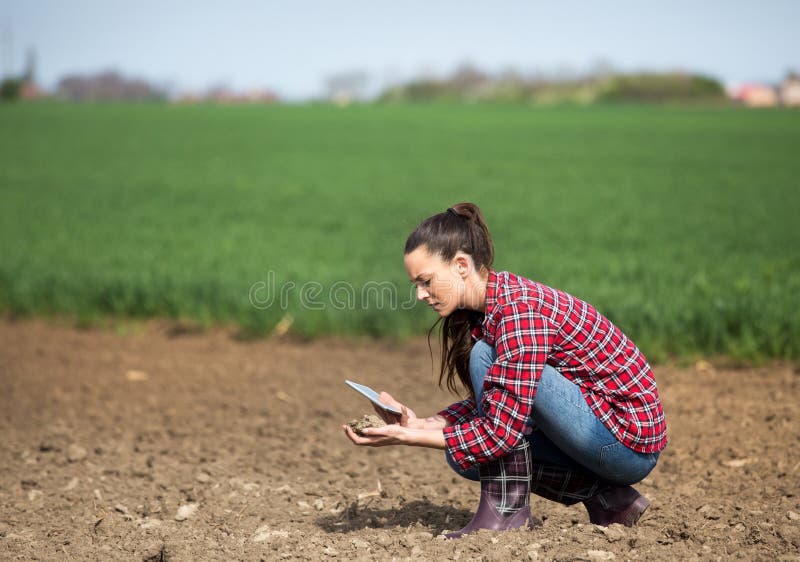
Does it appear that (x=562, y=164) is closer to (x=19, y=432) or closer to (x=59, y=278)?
(x=59, y=278)

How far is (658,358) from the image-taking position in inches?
241

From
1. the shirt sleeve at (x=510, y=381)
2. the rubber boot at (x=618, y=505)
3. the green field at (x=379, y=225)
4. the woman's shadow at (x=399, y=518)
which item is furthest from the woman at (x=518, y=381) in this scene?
the woman's shadow at (x=399, y=518)

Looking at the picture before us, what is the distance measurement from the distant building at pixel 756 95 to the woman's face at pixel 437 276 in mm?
73653

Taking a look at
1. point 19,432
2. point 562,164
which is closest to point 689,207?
point 562,164

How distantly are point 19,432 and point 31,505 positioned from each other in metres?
1.44

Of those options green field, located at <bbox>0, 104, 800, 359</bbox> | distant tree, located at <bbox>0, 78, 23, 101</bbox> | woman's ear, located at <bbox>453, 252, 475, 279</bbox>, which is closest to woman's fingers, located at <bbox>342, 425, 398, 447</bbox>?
woman's ear, located at <bbox>453, 252, 475, 279</bbox>

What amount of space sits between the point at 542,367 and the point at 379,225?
10334 millimetres

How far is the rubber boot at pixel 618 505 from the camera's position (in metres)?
3.32

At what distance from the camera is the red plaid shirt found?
9.55 feet

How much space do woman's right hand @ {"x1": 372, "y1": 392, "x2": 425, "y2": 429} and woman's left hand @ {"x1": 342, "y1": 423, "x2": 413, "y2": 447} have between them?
129 millimetres

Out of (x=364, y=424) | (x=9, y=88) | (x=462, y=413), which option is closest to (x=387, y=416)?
(x=364, y=424)

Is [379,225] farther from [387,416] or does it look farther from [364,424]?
Answer: [364,424]

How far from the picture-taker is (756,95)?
241 feet

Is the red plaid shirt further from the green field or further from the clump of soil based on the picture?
the green field
